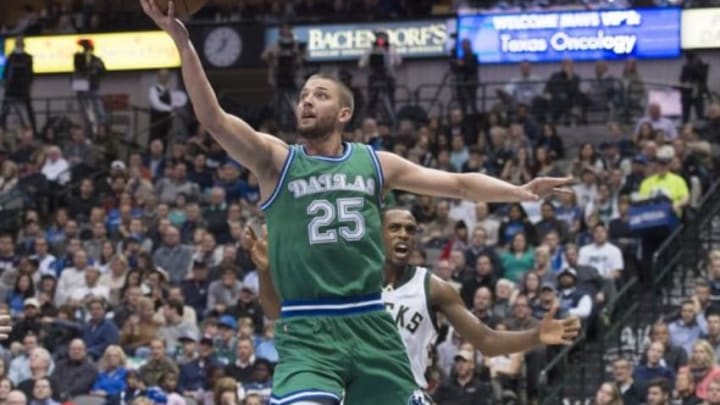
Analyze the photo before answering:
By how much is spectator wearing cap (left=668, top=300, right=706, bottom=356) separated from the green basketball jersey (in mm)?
9574

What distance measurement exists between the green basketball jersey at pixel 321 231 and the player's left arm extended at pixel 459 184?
28cm

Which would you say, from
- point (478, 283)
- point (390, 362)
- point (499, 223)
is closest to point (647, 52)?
point (499, 223)

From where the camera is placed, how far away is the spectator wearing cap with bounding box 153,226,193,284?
A: 2278 centimetres

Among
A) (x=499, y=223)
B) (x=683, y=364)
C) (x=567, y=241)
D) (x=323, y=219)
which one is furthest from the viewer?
(x=499, y=223)

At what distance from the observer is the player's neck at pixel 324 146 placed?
30.8ft

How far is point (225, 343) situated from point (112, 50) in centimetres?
1546

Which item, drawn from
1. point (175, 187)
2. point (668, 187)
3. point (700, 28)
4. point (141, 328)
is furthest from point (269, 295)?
point (700, 28)

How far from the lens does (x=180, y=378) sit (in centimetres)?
1916

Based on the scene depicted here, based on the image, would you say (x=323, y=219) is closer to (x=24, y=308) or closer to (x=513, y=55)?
(x=24, y=308)

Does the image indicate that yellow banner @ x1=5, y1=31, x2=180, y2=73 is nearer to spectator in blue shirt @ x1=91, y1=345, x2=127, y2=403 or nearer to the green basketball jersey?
spectator in blue shirt @ x1=91, y1=345, x2=127, y2=403

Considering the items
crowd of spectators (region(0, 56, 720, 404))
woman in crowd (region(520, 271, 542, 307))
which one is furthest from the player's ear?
woman in crowd (region(520, 271, 542, 307))

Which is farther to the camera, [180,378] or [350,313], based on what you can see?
[180,378]

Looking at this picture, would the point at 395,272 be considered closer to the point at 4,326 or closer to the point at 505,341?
the point at 505,341

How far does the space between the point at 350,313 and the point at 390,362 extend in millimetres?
343
